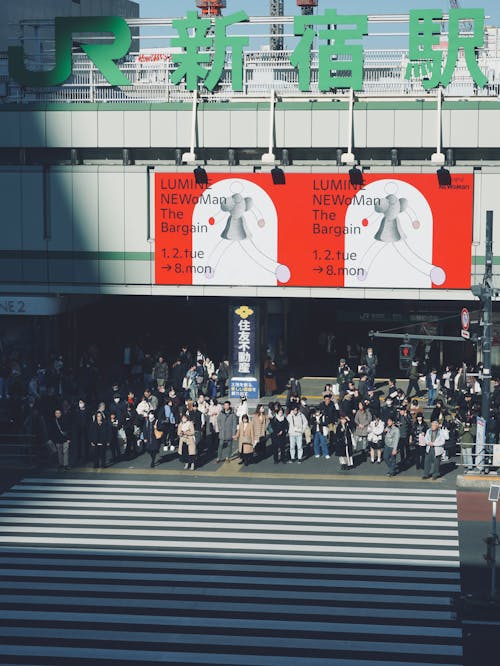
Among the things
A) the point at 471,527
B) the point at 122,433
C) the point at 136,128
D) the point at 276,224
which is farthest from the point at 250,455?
the point at 136,128

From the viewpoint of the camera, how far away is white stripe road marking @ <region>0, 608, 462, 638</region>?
2648cm

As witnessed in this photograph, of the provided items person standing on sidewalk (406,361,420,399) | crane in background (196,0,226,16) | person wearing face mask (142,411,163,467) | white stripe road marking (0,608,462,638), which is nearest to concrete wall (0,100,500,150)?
person standing on sidewalk (406,361,420,399)

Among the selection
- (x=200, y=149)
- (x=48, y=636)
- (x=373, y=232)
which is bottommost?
(x=48, y=636)

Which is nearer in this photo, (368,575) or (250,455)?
(368,575)

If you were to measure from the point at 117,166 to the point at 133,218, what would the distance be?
218 cm

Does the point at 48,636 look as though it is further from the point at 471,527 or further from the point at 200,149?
the point at 200,149

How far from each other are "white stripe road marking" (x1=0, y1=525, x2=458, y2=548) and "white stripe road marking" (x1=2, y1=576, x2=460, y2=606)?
329 centimetres

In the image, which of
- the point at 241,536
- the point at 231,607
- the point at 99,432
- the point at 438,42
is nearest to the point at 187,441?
the point at 99,432

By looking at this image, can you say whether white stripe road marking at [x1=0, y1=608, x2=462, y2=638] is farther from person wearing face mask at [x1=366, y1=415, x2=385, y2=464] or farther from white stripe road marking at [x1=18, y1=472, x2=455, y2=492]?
person wearing face mask at [x1=366, y1=415, x2=385, y2=464]

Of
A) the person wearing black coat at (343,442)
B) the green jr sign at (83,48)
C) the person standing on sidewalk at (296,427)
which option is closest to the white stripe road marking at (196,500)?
the person wearing black coat at (343,442)

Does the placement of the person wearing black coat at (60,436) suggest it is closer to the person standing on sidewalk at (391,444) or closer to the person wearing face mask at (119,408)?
the person wearing face mask at (119,408)

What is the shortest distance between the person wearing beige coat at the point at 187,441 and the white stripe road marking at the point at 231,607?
11263 mm

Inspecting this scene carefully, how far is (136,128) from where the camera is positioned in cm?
5019

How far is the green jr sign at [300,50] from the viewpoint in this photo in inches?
1865
